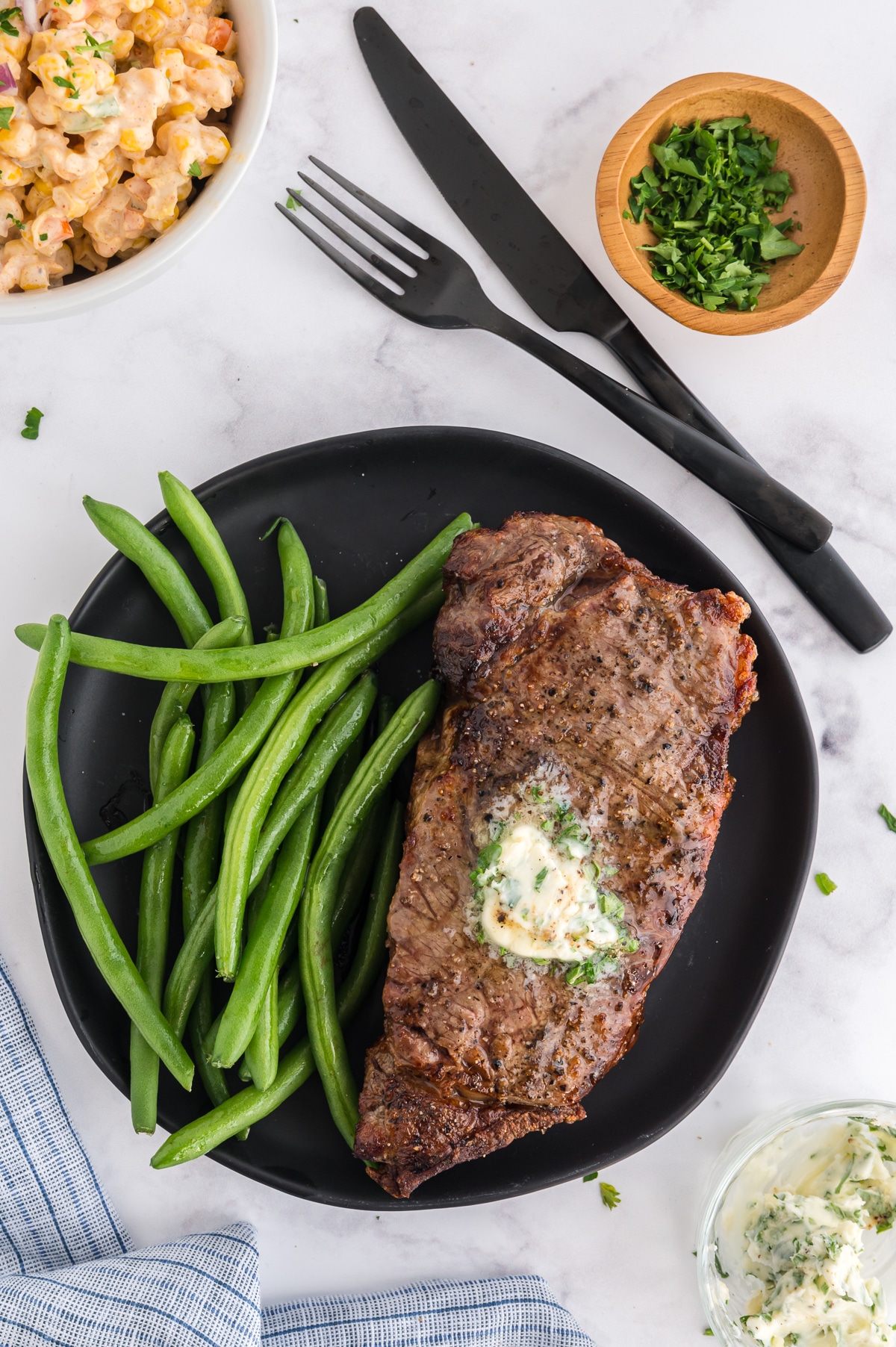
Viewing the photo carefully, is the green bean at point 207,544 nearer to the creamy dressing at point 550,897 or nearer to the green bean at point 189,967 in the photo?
the green bean at point 189,967

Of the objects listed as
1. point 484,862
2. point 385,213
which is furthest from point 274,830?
point 385,213

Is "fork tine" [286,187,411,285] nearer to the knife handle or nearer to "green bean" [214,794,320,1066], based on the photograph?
the knife handle

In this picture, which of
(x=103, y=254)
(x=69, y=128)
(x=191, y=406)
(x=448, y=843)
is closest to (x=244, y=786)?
(x=448, y=843)

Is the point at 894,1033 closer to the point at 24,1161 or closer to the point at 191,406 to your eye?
the point at 24,1161

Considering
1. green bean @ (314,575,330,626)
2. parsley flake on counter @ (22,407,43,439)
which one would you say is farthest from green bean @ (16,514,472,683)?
parsley flake on counter @ (22,407,43,439)

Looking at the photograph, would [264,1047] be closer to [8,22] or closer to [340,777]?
[340,777]

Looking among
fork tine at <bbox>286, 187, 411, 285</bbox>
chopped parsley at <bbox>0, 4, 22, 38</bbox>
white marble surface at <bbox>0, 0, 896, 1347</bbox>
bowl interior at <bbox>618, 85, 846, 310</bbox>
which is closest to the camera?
chopped parsley at <bbox>0, 4, 22, 38</bbox>

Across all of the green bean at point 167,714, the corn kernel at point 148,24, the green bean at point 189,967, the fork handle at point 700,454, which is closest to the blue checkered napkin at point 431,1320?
the green bean at point 189,967
